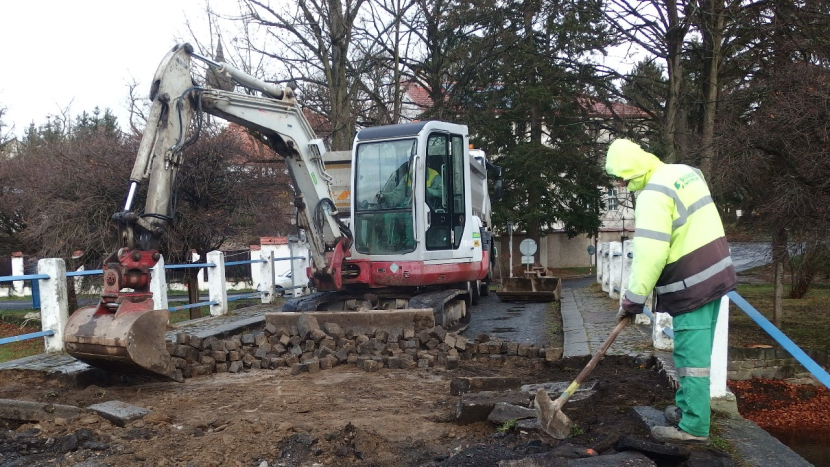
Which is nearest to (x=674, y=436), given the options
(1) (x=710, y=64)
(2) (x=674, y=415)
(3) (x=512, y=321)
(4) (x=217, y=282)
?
(2) (x=674, y=415)

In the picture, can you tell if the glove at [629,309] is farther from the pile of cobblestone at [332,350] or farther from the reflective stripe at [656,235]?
the pile of cobblestone at [332,350]

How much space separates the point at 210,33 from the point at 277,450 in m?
17.8

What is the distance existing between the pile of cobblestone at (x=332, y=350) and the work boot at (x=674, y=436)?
2.98 meters

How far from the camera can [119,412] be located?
503cm

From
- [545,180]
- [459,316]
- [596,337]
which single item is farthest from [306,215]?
[545,180]

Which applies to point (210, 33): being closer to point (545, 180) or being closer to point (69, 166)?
point (69, 166)

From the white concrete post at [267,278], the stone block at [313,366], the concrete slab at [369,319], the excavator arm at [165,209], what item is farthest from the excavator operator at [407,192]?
the white concrete post at [267,278]

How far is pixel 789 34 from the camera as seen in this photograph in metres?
11.5

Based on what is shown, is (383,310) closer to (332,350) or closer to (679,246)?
(332,350)

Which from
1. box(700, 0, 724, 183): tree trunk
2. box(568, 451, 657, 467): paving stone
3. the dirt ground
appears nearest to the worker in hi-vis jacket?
the dirt ground

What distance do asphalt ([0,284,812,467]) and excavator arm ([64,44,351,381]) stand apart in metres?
0.87

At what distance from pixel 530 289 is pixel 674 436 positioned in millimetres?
11409

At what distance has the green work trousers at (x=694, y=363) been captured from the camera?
3.83m

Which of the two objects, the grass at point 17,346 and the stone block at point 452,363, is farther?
the grass at point 17,346
